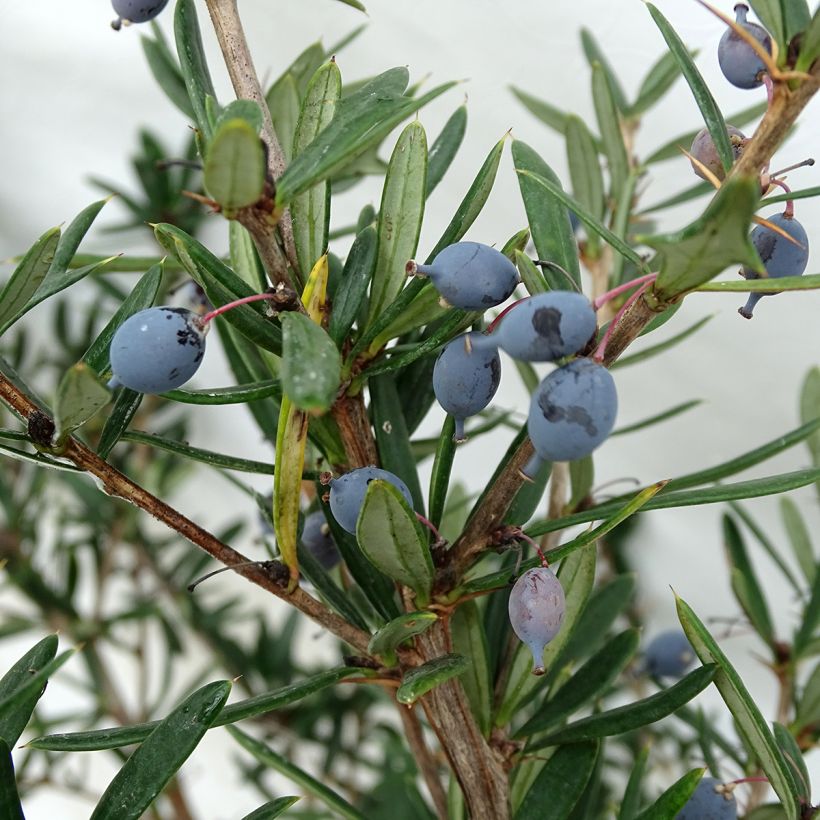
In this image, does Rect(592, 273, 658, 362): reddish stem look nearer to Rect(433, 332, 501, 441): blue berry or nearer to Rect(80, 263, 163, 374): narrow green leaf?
Rect(433, 332, 501, 441): blue berry

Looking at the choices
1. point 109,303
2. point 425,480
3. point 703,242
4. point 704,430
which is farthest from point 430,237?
point 703,242

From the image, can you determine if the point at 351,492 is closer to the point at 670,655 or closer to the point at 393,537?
the point at 393,537

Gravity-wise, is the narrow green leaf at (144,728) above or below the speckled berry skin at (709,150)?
below

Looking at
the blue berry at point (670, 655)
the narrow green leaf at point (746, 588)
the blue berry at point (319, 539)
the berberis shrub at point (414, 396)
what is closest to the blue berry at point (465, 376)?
the berberis shrub at point (414, 396)

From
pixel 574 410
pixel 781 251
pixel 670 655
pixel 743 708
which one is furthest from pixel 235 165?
pixel 670 655

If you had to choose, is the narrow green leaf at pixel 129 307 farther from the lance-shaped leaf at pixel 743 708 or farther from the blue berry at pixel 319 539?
the lance-shaped leaf at pixel 743 708

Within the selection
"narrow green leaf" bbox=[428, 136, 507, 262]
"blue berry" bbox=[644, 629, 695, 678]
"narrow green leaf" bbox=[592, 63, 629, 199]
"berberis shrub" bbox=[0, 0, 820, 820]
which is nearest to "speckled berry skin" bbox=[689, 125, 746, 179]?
"berberis shrub" bbox=[0, 0, 820, 820]
